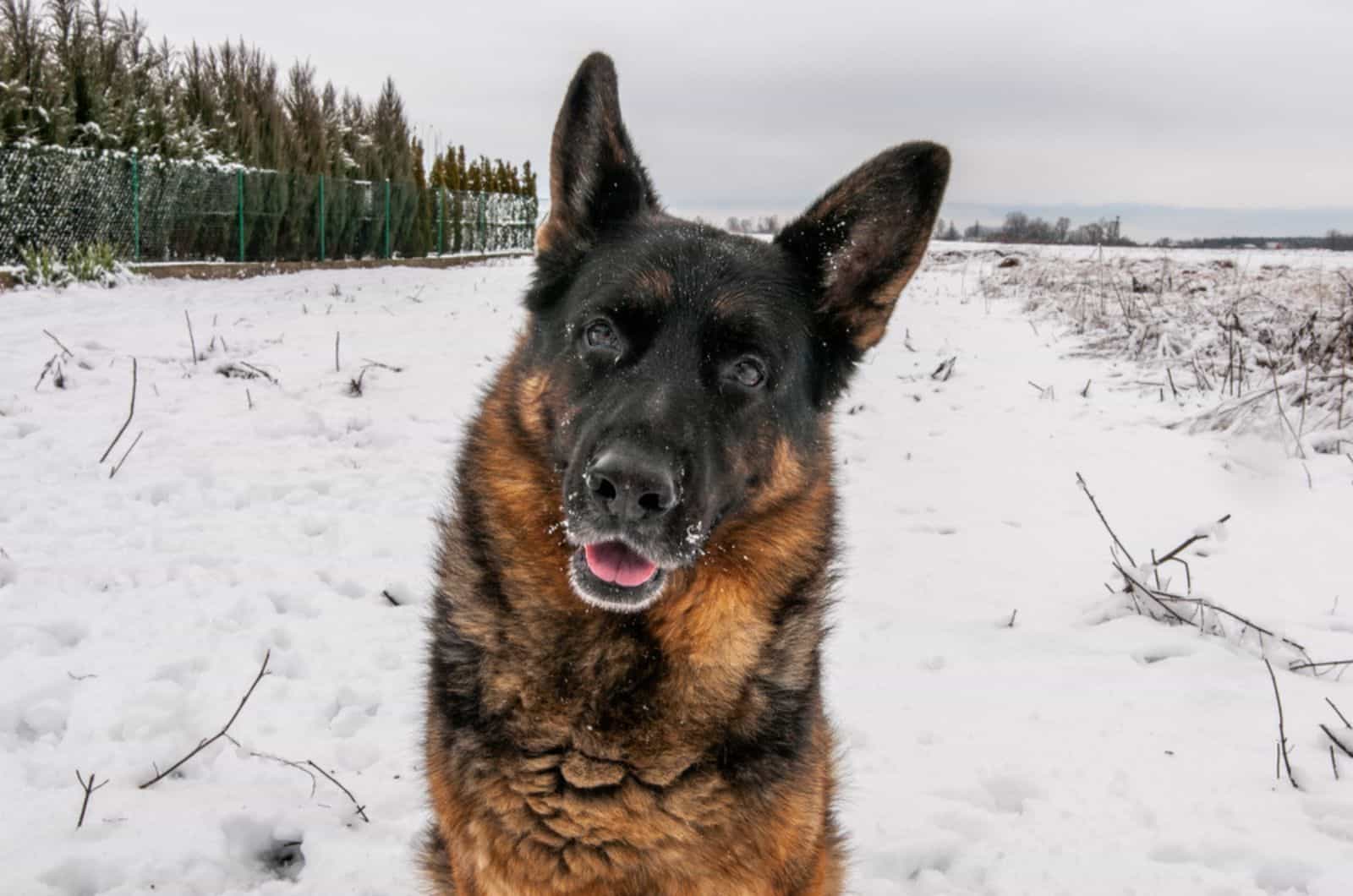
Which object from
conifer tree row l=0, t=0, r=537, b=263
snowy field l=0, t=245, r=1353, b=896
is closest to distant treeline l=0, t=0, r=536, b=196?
conifer tree row l=0, t=0, r=537, b=263

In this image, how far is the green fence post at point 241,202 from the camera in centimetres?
1828

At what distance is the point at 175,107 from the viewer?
711 inches

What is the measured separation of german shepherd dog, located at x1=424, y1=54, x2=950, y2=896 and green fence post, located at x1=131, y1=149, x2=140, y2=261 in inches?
634

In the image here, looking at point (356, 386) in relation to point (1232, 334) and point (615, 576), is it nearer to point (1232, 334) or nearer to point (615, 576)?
point (615, 576)

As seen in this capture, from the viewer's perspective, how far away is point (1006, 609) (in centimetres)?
486

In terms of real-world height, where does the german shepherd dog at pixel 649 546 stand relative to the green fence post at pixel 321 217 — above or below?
below

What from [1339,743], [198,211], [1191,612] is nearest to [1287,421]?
[1191,612]

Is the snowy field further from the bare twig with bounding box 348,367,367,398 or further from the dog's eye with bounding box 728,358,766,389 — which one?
the dog's eye with bounding box 728,358,766,389

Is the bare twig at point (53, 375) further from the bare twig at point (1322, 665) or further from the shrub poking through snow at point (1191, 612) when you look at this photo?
the bare twig at point (1322, 665)

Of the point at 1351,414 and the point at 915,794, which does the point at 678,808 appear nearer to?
the point at 915,794

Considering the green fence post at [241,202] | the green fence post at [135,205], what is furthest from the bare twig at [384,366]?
the green fence post at [241,202]

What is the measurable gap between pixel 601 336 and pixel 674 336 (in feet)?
0.79

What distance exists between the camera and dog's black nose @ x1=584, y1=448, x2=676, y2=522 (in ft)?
7.05

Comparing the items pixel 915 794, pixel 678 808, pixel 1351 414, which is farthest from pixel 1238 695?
pixel 1351 414
